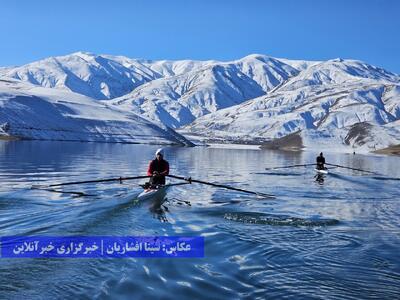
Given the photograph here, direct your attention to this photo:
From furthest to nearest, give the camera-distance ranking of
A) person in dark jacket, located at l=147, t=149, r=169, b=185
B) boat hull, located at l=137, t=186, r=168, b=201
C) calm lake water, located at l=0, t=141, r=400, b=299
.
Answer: person in dark jacket, located at l=147, t=149, r=169, b=185 → boat hull, located at l=137, t=186, r=168, b=201 → calm lake water, located at l=0, t=141, r=400, b=299

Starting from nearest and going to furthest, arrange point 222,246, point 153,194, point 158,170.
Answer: point 222,246 → point 153,194 → point 158,170

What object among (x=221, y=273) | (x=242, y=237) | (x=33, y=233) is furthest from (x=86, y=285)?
(x=242, y=237)

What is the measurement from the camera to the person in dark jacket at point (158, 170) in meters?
34.5

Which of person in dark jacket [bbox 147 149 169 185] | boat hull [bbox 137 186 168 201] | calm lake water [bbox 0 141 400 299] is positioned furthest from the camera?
person in dark jacket [bbox 147 149 169 185]

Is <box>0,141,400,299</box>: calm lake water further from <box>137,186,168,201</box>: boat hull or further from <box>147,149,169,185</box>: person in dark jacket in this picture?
<box>147,149,169,185</box>: person in dark jacket

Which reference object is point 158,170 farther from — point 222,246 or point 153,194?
point 222,246

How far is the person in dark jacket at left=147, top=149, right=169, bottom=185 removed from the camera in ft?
113

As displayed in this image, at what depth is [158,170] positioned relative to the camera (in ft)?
117

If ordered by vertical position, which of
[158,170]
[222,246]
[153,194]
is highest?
[158,170]

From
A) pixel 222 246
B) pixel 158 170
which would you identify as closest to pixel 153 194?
pixel 158 170

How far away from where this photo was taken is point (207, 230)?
890 inches

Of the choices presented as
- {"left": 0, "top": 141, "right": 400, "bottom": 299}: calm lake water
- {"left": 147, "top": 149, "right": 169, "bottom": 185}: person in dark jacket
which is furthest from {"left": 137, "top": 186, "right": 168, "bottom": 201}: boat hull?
{"left": 147, "top": 149, "right": 169, "bottom": 185}: person in dark jacket

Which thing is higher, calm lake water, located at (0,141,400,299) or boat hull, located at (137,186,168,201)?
boat hull, located at (137,186,168,201)

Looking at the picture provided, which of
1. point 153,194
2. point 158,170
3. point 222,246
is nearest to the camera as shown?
point 222,246
